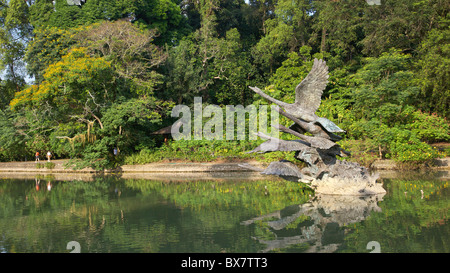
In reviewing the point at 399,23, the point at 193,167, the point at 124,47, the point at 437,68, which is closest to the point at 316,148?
the point at 193,167

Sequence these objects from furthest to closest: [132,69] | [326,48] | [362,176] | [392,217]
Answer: [326,48] → [132,69] → [362,176] → [392,217]

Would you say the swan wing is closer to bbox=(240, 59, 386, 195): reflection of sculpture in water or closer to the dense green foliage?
bbox=(240, 59, 386, 195): reflection of sculpture in water

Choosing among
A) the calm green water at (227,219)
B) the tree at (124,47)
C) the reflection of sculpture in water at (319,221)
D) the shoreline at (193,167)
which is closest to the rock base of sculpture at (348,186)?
the reflection of sculpture in water at (319,221)

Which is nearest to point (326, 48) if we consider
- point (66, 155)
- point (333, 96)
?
point (333, 96)

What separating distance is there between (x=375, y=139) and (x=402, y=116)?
2.09 m

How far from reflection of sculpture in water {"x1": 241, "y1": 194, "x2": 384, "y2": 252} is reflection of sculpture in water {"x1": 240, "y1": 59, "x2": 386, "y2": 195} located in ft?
1.24

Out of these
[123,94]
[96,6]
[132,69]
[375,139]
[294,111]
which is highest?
[96,6]

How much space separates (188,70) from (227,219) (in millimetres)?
15112

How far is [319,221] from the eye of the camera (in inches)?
313

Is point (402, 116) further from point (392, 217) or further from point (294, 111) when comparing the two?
point (392, 217)

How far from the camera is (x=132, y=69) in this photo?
766 inches

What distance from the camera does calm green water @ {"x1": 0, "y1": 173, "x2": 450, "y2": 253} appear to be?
6.58 meters

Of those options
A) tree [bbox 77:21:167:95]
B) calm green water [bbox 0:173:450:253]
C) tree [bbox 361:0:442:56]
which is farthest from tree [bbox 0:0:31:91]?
tree [bbox 361:0:442:56]

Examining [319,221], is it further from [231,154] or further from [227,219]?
[231,154]
